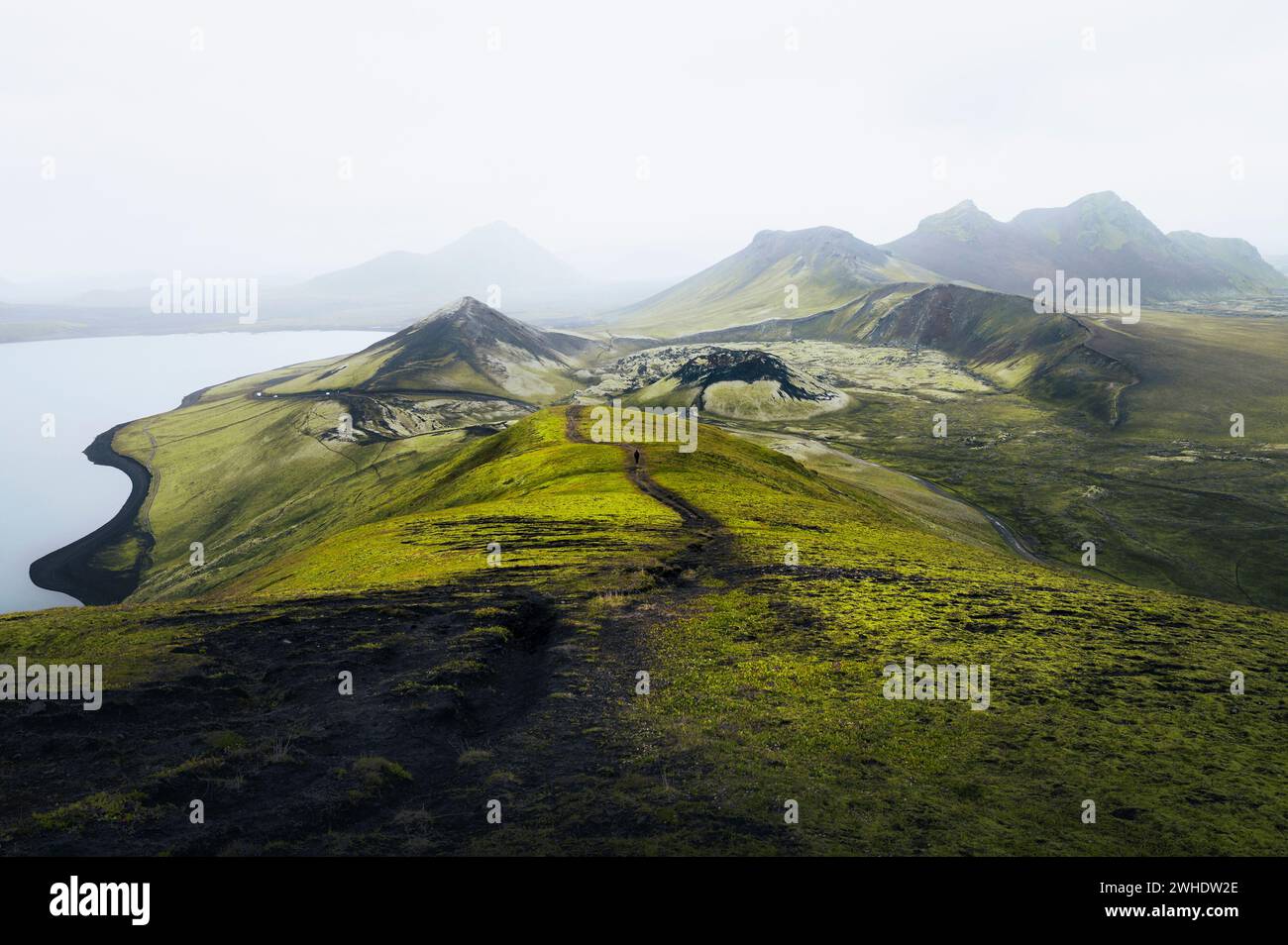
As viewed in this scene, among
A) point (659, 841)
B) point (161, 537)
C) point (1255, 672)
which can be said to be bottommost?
point (161, 537)

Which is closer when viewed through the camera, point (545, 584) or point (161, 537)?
point (545, 584)

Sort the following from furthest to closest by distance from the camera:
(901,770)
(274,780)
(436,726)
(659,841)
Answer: (436,726), (901,770), (274,780), (659,841)

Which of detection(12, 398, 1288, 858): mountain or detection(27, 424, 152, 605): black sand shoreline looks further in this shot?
detection(27, 424, 152, 605): black sand shoreline

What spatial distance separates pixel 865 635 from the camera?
122ft

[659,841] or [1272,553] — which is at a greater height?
[659,841]

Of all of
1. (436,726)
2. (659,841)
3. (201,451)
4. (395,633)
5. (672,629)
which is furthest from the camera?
(201,451)

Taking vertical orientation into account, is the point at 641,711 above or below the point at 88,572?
above

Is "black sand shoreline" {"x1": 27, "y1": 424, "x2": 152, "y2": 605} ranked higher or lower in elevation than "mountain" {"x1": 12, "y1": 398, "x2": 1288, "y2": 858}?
lower

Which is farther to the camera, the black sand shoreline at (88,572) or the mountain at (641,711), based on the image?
the black sand shoreline at (88,572)

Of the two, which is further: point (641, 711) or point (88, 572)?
point (88, 572)

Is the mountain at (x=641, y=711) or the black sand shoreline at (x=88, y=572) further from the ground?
the mountain at (x=641, y=711)
